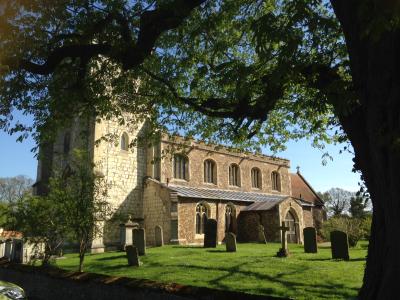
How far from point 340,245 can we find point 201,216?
13111mm

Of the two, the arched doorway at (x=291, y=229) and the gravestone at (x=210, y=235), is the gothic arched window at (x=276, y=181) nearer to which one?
the arched doorway at (x=291, y=229)

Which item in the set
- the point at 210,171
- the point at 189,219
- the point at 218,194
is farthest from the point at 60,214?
the point at 210,171

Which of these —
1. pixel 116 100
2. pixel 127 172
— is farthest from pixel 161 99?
pixel 127 172

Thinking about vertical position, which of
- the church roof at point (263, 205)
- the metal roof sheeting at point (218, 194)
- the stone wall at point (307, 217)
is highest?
the metal roof sheeting at point (218, 194)

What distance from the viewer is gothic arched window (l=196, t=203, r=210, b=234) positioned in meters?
26.1

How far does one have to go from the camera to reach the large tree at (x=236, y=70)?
14.1 ft

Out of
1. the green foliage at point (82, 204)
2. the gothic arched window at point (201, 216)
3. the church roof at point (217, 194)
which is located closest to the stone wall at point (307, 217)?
the church roof at point (217, 194)

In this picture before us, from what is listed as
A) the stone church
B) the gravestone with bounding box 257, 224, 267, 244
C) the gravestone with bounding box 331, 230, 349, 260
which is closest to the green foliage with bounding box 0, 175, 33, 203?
the stone church

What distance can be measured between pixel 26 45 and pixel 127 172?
16.8 m

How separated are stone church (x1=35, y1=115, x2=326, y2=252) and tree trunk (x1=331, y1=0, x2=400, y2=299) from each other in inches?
619

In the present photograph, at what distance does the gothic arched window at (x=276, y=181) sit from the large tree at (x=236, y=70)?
24.1 m

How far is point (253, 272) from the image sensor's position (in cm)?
1123

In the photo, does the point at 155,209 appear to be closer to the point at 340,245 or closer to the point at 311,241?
the point at 311,241

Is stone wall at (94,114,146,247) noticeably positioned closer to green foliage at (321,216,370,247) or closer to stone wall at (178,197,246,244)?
stone wall at (178,197,246,244)
